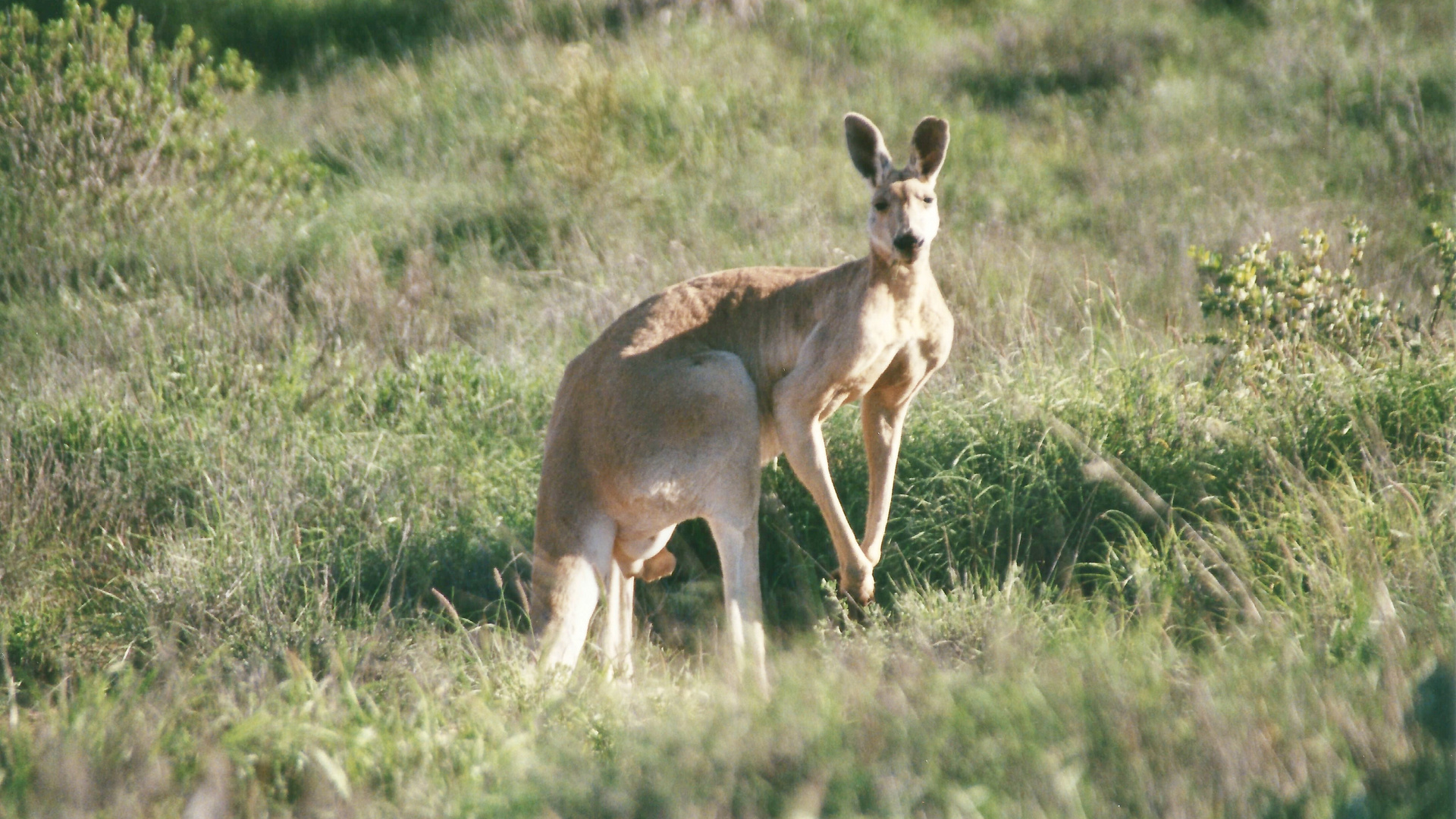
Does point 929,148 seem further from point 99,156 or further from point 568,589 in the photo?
point 99,156

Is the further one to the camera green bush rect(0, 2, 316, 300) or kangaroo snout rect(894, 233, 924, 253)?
green bush rect(0, 2, 316, 300)

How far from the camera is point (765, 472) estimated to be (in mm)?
5203

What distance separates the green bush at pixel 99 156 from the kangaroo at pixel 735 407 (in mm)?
4689

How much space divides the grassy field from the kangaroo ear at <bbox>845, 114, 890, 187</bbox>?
4.20 ft

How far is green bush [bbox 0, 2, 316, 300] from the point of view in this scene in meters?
7.54

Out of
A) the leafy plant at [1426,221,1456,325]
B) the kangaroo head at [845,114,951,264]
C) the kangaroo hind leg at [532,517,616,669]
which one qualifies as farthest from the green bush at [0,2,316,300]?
the leafy plant at [1426,221,1456,325]

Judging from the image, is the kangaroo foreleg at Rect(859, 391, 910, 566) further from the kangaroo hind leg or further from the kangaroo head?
the kangaroo hind leg

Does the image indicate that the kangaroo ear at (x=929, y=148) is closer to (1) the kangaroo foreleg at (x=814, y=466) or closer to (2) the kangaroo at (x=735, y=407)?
(2) the kangaroo at (x=735, y=407)

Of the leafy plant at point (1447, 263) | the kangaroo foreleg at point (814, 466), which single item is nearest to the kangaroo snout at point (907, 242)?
the kangaroo foreleg at point (814, 466)

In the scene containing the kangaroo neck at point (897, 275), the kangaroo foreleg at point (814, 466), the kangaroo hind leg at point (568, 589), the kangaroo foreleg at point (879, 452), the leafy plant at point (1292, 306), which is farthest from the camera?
the leafy plant at point (1292, 306)

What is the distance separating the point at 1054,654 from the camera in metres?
3.00

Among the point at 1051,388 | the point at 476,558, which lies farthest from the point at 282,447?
the point at 1051,388

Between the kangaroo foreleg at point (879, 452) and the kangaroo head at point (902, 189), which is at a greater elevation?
the kangaroo head at point (902, 189)

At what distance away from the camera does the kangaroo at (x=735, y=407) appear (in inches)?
145
